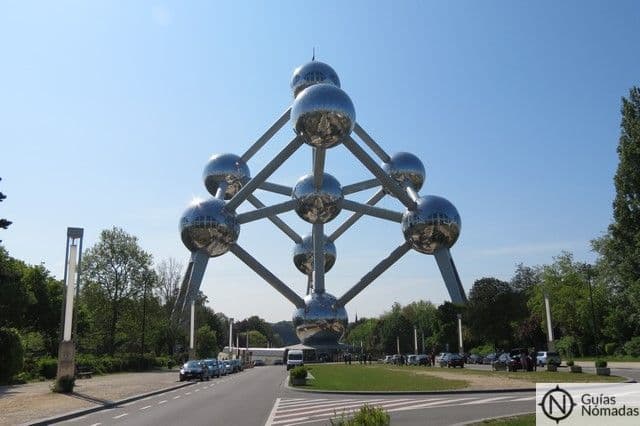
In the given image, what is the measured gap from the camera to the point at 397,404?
1589 centimetres

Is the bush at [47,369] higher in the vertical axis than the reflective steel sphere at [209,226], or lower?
lower

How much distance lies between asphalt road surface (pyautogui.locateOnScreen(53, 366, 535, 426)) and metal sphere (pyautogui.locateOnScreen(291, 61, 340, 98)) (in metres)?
32.6

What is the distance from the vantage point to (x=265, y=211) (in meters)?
45.7

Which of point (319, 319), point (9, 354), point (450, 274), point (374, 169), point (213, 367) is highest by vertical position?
point (374, 169)

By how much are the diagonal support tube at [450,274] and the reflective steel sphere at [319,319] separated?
28.3ft

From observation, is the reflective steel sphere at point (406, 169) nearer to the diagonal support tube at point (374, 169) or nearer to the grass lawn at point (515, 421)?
the diagonal support tube at point (374, 169)

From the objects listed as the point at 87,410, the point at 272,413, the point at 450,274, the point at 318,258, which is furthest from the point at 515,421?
the point at 318,258

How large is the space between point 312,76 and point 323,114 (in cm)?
1174

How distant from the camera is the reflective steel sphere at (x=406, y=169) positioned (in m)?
50.1

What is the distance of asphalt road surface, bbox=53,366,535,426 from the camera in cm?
1302

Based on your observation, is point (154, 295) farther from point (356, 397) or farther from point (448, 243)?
point (356, 397)

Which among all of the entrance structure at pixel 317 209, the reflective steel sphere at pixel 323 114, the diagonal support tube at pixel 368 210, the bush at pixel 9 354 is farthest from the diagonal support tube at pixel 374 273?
the bush at pixel 9 354

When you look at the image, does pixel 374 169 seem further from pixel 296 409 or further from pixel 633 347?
pixel 296 409

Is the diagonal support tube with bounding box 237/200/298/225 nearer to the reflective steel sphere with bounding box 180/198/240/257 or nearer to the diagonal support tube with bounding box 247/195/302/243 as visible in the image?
the reflective steel sphere with bounding box 180/198/240/257
